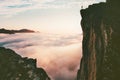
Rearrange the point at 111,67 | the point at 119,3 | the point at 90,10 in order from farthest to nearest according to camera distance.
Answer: the point at 90,10, the point at 119,3, the point at 111,67

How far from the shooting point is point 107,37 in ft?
446

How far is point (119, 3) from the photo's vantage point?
138 metres

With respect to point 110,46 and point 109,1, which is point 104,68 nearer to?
point 110,46

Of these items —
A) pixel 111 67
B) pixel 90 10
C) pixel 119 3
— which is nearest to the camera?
pixel 111 67

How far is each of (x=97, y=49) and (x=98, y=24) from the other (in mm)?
11166

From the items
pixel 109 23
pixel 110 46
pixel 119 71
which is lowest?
pixel 119 71

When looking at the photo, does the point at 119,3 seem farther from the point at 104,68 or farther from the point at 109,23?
the point at 104,68

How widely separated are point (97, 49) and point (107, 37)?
859cm

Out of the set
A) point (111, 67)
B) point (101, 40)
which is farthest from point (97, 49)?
point (111, 67)

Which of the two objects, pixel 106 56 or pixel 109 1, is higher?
pixel 109 1

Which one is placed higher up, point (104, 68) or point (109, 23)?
point (109, 23)

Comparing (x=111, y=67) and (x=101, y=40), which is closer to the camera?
(x=111, y=67)

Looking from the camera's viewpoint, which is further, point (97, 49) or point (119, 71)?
point (97, 49)

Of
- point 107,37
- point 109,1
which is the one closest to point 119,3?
point 109,1
